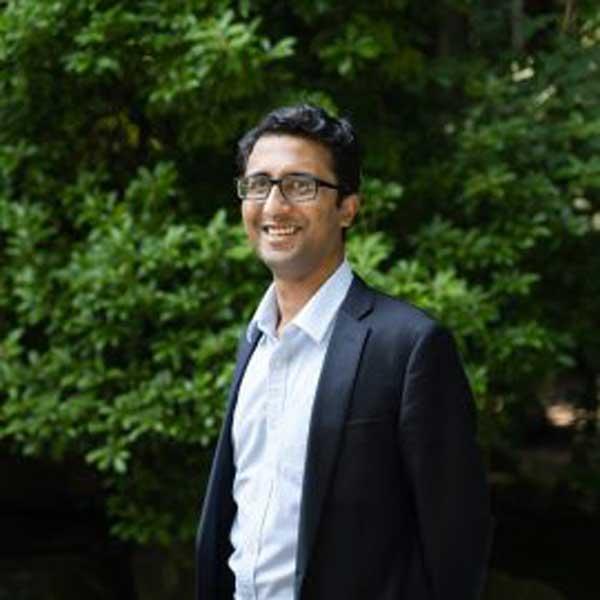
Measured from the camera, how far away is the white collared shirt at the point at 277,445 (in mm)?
2486

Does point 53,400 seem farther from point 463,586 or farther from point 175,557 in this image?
point 463,586

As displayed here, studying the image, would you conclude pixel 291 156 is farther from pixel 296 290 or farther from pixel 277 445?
pixel 277 445

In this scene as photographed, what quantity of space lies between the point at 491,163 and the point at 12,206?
2.00 meters

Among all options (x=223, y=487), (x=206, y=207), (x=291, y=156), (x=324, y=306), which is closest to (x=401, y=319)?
(x=324, y=306)

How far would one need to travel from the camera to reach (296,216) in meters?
2.52

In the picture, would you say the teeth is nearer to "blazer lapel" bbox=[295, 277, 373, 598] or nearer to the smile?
the smile

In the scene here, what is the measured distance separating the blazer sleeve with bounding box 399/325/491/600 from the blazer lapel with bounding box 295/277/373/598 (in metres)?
0.11

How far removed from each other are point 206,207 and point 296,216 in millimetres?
3080

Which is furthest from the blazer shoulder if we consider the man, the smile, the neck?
the smile

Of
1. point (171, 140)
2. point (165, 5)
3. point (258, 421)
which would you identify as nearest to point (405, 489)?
point (258, 421)

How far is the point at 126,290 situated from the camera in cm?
491

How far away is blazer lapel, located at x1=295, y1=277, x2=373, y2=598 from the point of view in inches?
94.7

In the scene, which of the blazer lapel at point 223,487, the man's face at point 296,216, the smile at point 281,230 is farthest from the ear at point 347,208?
the blazer lapel at point 223,487

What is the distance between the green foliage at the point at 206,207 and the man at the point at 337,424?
7.05ft
